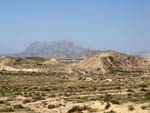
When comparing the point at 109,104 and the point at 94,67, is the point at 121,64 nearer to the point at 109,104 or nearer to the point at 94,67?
the point at 94,67

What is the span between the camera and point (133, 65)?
15650 cm

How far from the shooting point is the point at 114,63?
5748 inches

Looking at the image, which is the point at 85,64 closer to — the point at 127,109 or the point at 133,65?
the point at 133,65

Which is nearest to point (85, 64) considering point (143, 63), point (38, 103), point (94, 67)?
point (94, 67)

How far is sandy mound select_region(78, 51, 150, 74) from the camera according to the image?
13862 cm

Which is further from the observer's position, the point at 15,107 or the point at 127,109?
the point at 15,107

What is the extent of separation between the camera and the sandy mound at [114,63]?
455 feet

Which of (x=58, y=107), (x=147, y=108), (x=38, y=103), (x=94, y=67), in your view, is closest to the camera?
(x=147, y=108)

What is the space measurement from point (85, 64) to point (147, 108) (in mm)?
133266

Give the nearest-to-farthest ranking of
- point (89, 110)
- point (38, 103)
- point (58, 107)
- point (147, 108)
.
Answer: point (147, 108) → point (89, 110) → point (58, 107) → point (38, 103)

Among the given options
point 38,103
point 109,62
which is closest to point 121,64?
point 109,62

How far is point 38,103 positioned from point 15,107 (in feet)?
11.8

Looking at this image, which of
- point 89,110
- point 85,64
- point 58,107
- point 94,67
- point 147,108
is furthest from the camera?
point 85,64

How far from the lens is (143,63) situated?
156m
